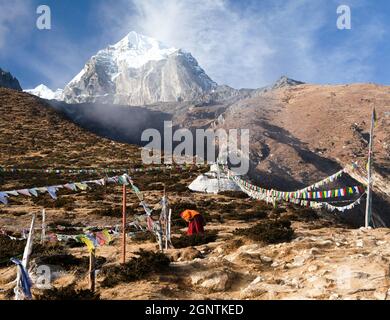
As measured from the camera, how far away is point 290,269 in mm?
9852

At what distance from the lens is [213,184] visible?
31359 millimetres

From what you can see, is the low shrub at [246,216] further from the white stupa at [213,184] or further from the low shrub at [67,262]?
the low shrub at [67,262]

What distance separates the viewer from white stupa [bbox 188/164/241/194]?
31.1 m

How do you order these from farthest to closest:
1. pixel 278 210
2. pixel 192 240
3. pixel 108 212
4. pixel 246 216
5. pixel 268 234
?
pixel 278 210, pixel 246 216, pixel 108 212, pixel 192 240, pixel 268 234

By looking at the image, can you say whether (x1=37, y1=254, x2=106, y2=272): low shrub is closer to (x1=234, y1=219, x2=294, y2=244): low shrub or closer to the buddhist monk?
(x1=234, y1=219, x2=294, y2=244): low shrub

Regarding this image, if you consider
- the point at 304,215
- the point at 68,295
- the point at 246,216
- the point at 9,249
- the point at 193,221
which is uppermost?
the point at 193,221

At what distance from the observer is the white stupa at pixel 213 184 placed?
31.1m

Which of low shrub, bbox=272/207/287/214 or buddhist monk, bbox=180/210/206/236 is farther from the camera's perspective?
low shrub, bbox=272/207/287/214

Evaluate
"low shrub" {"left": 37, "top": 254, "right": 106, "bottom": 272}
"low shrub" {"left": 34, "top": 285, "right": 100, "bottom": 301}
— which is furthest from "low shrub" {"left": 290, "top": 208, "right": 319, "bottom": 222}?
"low shrub" {"left": 34, "top": 285, "right": 100, "bottom": 301}

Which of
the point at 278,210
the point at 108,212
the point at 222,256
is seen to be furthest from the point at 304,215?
the point at 222,256

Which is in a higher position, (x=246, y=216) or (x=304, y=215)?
(x=246, y=216)

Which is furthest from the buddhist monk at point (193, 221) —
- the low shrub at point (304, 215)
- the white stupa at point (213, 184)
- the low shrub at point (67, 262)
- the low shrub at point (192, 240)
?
the white stupa at point (213, 184)

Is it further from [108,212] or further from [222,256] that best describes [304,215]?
[222,256]

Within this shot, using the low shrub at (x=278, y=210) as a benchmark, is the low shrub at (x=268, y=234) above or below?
above
